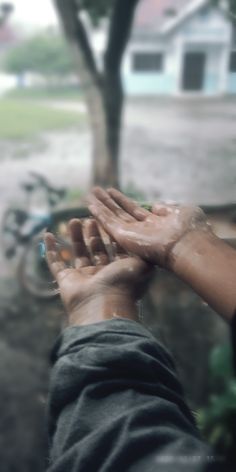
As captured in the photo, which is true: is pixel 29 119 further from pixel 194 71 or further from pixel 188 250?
pixel 188 250

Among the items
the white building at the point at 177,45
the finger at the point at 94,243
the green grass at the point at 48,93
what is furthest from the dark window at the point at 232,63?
the finger at the point at 94,243

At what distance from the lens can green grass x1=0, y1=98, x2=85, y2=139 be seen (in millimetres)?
1554

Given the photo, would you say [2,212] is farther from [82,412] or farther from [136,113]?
[82,412]

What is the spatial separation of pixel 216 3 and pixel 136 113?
1.28 feet

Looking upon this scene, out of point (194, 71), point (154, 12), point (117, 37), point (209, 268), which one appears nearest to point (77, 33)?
point (117, 37)

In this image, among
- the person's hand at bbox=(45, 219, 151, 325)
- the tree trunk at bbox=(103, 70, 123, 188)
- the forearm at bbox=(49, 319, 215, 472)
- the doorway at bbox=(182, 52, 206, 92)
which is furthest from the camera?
the tree trunk at bbox=(103, 70, 123, 188)

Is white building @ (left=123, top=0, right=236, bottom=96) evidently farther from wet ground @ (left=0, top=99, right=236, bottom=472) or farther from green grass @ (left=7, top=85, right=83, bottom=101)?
green grass @ (left=7, top=85, right=83, bottom=101)

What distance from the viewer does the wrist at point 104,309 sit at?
46 cm

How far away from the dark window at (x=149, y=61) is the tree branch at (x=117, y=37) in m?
0.05

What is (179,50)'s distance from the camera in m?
1.35

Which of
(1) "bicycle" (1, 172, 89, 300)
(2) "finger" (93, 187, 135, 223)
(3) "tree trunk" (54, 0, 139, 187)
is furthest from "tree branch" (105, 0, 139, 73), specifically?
(2) "finger" (93, 187, 135, 223)

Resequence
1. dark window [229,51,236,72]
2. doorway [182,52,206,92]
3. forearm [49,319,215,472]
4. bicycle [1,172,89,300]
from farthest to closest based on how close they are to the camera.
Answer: bicycle [1,172,89,300], doorway [182,52,206,92], dark window [229,51,236,72], forearm [49,319,215,472]

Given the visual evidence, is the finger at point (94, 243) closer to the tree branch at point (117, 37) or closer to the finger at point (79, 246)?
the finger at point (79, 246)

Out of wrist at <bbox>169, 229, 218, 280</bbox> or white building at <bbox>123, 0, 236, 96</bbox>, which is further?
white building at <bbox>123, 0, 236, 96</bbox>
